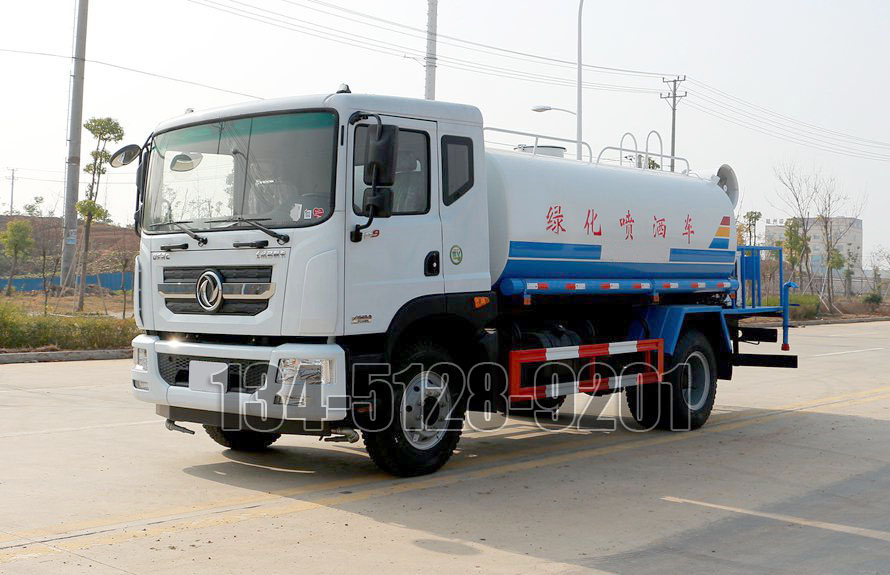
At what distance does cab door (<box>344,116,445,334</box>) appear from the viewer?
7.20 metres

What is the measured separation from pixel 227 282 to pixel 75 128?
16.4 m

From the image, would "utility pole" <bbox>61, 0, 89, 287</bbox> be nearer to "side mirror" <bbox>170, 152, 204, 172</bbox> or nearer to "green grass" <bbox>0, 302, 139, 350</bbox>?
"green grass" <bbox>0, 302, 139, 350</bbox>

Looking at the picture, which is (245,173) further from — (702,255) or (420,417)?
(702,255)

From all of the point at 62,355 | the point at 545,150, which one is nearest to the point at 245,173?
the point at 545,150

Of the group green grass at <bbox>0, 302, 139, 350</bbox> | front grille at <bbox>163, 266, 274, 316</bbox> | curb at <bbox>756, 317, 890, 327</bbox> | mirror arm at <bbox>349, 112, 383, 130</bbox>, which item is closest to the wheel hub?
front grille at <bbox>163, 266, 274, 316</bbox>

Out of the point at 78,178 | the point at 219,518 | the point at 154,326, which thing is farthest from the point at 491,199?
the point at 78,178

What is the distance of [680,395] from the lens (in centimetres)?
1061

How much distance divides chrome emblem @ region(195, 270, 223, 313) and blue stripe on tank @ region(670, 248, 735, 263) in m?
5.39

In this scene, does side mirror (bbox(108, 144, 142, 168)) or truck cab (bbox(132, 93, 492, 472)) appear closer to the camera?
truck cab (bbox(132, 93, 492, 472))

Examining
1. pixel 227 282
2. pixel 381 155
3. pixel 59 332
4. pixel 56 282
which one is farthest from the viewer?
pixel 56 282

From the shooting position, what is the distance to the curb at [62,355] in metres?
16.9

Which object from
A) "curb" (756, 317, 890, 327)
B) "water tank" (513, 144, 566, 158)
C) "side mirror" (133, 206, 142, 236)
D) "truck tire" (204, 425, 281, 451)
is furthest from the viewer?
"curb" (756, 317, 890, 327)

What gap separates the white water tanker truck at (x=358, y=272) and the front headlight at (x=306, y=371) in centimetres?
1

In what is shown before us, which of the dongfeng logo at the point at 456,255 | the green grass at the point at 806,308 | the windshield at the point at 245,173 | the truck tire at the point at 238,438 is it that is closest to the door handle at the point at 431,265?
the dongfeng logo at the point at 456,255
